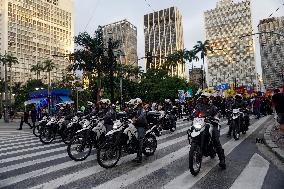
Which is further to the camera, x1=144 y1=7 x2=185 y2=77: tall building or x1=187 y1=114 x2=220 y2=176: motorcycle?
x1=144 y1=7 x2=185 y2=77: tall building

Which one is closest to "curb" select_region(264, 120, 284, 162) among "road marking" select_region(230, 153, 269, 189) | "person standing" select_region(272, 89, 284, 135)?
"road marking" select_region(230, 153, 269, 189)

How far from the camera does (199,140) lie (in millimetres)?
7922

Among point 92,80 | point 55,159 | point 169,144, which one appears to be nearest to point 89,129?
point 55,159

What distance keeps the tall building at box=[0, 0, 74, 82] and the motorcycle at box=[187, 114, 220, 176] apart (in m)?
133

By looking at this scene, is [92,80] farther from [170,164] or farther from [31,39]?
[31,39]

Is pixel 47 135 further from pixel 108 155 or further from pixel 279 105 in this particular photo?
pixel 279 105

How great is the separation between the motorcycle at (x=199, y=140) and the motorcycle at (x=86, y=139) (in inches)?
139

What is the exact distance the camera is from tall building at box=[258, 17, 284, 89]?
98031 mm

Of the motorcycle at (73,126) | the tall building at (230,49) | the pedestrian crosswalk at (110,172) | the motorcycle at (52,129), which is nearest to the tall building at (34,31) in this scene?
the tall building at (230,49)

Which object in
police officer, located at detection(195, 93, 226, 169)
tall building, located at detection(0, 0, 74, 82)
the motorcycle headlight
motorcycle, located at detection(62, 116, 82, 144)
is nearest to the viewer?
the motorcycle headlight

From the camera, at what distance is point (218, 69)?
573 feet

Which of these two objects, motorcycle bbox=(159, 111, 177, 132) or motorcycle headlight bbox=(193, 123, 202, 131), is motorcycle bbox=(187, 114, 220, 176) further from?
motorcycle bbox=(159, 111, 177, 132)

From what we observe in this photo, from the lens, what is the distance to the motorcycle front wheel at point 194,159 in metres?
7.42

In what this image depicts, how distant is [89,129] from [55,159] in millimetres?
1384
